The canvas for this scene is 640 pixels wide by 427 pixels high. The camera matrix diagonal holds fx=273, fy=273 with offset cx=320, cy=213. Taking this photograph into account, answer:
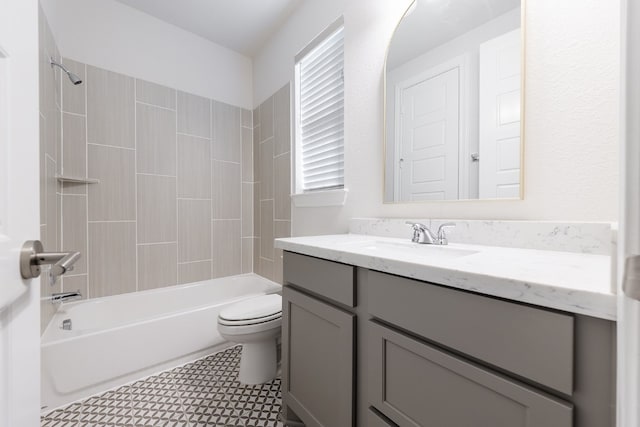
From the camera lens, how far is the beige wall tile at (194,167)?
7.92ft

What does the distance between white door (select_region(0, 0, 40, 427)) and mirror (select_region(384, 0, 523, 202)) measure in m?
1.32

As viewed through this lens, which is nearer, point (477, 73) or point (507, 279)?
point (507, 279)

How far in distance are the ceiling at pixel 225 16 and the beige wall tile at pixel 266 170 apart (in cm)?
95

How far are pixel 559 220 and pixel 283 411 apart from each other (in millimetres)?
1397

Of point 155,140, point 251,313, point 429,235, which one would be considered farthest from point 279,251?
point 429,235

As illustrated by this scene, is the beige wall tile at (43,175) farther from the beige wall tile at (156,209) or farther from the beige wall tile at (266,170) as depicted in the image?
the beige wall tile at (266,170)

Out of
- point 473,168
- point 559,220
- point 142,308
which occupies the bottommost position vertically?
point 142,308

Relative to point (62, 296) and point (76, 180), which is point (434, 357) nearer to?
point (62, 296)

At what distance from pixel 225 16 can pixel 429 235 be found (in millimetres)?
2346

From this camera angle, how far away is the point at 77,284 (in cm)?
196

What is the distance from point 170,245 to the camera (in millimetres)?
2359

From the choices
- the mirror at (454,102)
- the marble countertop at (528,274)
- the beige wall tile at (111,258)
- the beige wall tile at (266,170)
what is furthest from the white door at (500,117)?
the beige wall tile at (111,258)

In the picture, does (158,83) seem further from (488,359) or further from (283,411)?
(488,359)

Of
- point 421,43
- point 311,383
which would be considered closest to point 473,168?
point 421,43
